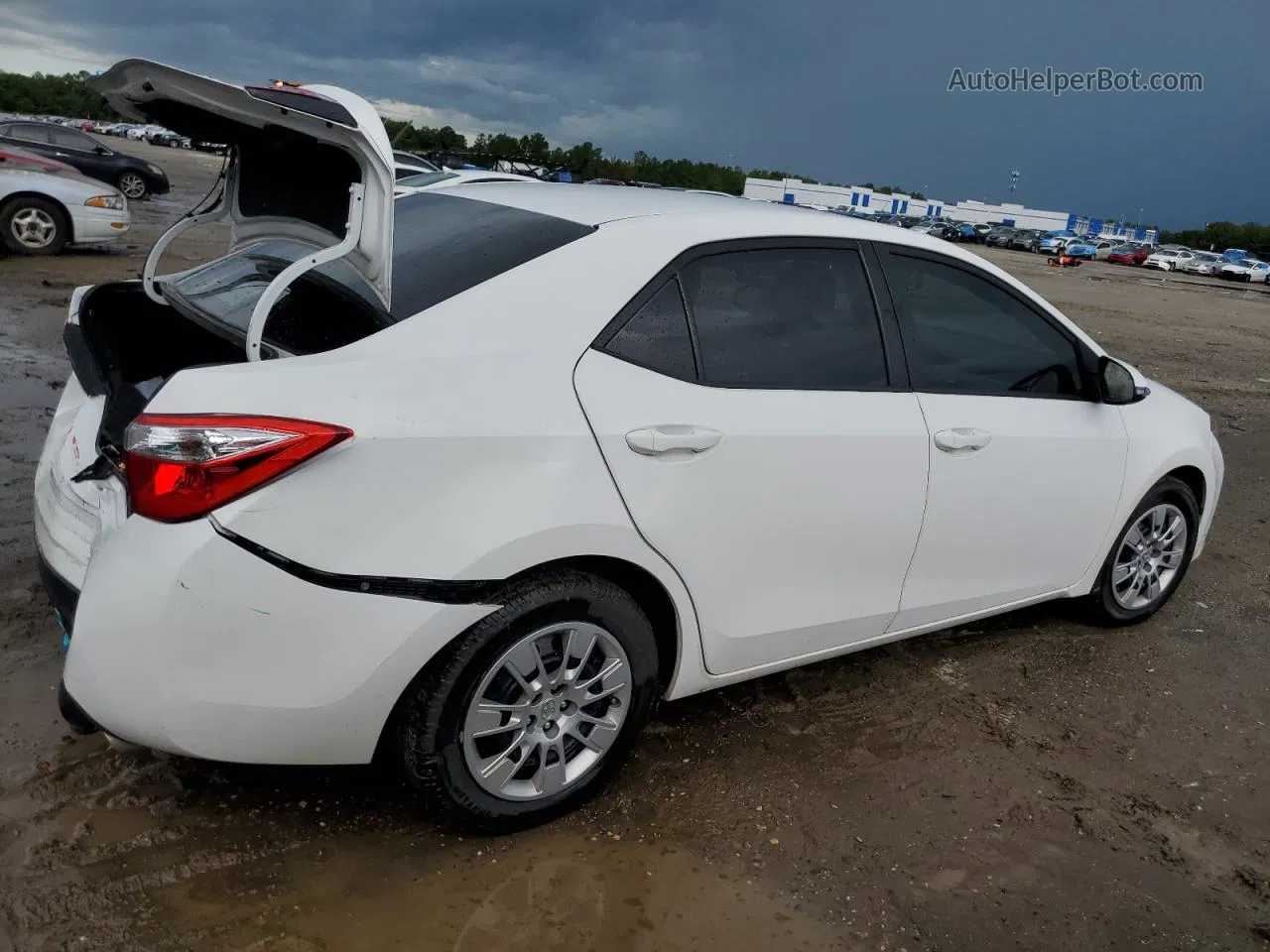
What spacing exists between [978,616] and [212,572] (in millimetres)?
2762

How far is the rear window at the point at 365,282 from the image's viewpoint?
2637mm

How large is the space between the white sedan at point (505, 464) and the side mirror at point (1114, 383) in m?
0.24

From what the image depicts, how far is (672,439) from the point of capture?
2693 millimetres

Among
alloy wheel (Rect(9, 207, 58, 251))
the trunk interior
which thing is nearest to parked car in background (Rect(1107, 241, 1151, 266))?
alloy wheel (Rect(9, 207, 58, 251))

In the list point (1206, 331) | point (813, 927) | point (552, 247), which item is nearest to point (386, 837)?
point (813, 927)

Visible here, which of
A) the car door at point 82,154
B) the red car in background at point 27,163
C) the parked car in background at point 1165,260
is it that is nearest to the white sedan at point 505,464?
the red car in background at point 27,163

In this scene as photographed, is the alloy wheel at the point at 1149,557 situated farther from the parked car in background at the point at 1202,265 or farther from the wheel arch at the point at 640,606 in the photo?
the parked car in background at the point at 1202,265

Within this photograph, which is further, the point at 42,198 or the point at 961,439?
the point at 42,198

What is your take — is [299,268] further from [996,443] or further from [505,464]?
[996,443]

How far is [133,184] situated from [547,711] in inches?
875

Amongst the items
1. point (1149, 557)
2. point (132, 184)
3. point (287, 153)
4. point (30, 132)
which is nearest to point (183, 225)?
point (287, 153)

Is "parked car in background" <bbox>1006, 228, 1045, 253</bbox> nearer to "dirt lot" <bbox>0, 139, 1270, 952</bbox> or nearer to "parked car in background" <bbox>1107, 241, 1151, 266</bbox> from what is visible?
"parked car in background" <bbox>1107, 241, 1151, 266</bbox>

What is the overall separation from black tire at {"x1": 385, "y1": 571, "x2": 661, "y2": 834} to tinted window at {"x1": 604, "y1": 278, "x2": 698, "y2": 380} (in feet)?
1.99

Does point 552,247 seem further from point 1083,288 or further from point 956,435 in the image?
point 1083,288
